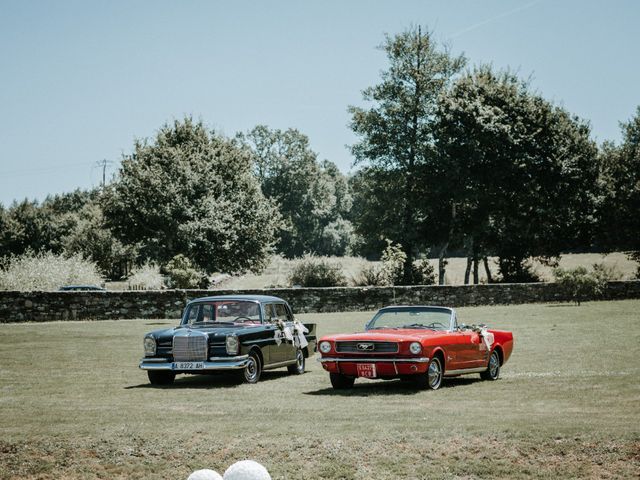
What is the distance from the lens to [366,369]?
14555mm

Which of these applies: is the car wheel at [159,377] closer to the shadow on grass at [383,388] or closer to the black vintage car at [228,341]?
the black vintage car at [228,341]

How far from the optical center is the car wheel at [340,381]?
15.3m

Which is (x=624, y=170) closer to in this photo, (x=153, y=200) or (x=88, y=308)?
(x=153, y=200)

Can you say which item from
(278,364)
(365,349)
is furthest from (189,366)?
(365,349)

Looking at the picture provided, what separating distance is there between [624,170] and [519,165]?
11.8m

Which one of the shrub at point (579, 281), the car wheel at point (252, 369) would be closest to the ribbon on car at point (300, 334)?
the car wheel at point (252, 369)

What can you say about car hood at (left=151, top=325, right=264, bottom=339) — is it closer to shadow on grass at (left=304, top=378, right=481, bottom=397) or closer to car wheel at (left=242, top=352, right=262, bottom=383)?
car wheel at (left=242, top=352, right=262, bottom=383)

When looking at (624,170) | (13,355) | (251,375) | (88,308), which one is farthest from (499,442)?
(624,170)

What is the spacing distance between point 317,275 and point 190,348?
38643mm

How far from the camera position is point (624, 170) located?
63656 millimetres

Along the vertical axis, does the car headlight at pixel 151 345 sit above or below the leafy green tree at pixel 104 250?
below

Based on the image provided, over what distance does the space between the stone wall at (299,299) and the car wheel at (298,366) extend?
894 inches

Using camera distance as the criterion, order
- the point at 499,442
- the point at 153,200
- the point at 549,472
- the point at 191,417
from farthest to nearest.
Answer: the point at 153,200
the point at 191,417
the point at 499,442
the point at 549,472

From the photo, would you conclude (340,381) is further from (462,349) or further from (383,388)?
(462,349)
